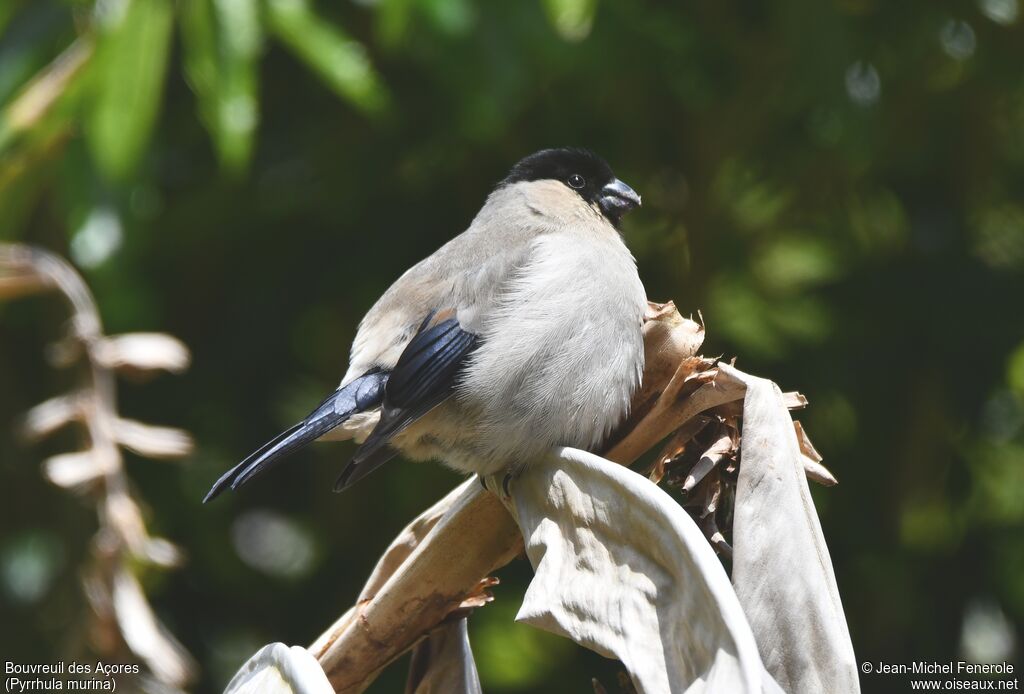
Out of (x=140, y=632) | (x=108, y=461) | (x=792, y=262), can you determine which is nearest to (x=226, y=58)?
(x=108, y=461)

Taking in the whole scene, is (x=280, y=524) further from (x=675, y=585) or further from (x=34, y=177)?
(x=675, y=585)

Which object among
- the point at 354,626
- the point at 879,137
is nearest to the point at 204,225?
the point at 879,137

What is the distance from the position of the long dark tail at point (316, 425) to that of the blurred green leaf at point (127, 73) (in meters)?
0.82

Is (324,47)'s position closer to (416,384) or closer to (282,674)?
(416,384)

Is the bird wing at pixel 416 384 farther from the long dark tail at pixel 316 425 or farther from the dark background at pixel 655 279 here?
the dark background at pixel 655 279

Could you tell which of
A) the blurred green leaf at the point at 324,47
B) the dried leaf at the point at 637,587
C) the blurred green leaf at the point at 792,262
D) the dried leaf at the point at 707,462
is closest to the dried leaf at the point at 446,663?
the dried leaf at the point at 637,587

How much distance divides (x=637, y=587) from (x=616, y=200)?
1.97 m

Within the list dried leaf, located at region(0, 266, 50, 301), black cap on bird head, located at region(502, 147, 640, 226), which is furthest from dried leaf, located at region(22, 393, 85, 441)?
black cap on bird head, located at region(502, 147, 640, 226)

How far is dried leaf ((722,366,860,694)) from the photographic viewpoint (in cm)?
136

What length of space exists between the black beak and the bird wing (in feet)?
2.56

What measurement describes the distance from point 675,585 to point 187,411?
3432mm

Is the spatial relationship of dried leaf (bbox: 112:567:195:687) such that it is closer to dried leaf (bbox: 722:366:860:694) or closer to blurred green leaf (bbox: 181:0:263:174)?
dried leaf (bbox: 722:366:860:694)

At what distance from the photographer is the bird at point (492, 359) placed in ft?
7.93

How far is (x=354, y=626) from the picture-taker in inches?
72.9
